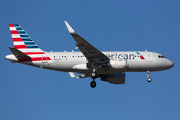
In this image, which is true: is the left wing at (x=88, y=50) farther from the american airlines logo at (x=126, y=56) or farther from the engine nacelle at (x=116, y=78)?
the engine nacelle at (x=116, y=78)

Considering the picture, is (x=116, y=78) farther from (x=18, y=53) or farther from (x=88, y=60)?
(x=18, y=53)

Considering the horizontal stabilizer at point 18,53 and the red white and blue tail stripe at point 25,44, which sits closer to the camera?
the horizontal stabilizer at point 18,53

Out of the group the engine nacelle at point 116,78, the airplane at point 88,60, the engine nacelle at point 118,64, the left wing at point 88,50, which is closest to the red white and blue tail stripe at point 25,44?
the airplane at point 88,60

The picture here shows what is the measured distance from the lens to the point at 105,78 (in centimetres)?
4600

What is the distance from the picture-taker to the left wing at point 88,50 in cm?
3527

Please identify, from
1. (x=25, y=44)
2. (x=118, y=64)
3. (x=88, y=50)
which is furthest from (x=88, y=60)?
(x=25, y=44)

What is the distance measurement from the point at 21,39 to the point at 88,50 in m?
11.5

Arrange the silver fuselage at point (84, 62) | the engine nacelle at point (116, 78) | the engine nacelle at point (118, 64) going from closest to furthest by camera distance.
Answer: the engine nacelle at point (118, 64), the silver fuselage at point (84, 62), the engine nacelle at point (116, 78)

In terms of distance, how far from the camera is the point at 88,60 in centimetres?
4091

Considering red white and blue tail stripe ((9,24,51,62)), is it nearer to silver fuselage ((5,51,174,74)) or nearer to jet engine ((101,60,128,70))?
silver fuselage ((5,51,174,74))

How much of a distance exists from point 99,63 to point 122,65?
10.8 ft

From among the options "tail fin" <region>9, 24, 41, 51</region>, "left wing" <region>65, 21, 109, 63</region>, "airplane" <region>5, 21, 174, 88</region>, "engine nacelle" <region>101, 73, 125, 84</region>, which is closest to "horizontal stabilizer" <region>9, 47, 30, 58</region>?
"airplane" <region>5, 21, 174, 88</region>

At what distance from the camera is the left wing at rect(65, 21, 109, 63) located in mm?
35272

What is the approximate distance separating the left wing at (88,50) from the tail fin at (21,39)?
854cm
